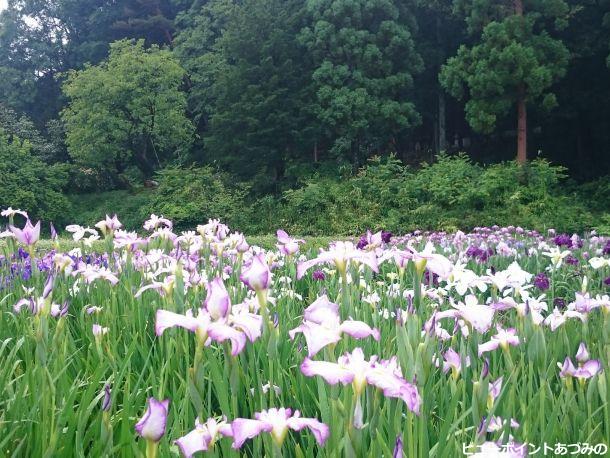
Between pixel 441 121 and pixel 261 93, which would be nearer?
pixel 261 93

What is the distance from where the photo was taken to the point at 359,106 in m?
17.8

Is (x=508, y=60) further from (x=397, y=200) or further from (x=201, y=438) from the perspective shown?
(x=201, y=438)

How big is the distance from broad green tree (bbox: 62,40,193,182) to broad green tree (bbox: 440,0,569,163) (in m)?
9.98

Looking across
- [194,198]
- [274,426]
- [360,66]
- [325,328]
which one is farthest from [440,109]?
[274,426]

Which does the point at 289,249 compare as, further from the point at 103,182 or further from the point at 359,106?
the point at 103,182

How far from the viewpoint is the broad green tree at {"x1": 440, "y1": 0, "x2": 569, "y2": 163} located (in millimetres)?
14867

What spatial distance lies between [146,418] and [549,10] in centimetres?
1703

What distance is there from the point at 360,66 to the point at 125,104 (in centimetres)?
843

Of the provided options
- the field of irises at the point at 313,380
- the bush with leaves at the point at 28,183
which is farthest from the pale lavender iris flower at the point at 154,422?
the bush with leaves at the point at 28,183

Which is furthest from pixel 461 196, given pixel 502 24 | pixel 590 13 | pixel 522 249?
pixel 522 249

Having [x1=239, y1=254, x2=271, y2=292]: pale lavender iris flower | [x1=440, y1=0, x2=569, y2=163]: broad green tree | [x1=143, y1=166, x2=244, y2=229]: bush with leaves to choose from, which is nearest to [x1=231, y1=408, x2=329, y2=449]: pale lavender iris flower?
[x1=239, y1=254, x2=271, y2=292]: pale lavender iris flower

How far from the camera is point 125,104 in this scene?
66.9 feet

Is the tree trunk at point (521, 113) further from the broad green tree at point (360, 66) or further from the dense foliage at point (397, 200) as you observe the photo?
the broad green tree at point (360, 66)

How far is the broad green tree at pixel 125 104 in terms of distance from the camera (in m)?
20.0
